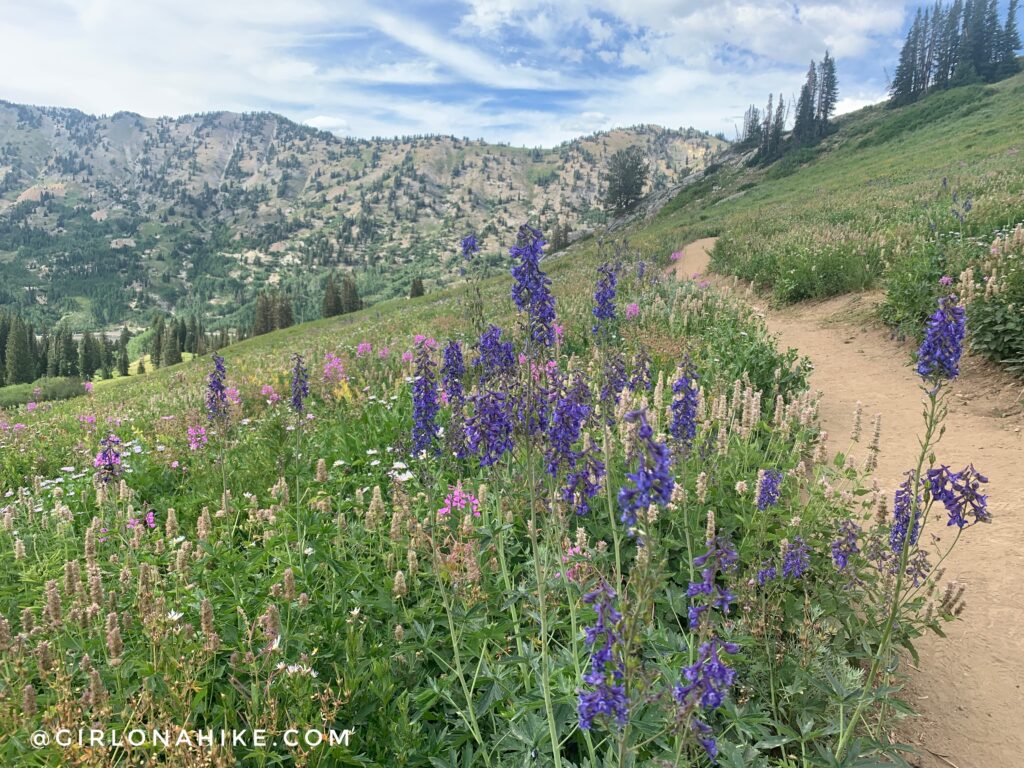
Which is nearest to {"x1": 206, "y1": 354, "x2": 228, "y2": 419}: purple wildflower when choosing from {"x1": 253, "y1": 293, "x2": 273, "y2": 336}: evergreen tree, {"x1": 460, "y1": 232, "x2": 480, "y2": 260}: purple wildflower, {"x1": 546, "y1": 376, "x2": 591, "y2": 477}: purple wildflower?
→ {"x1": 460, "y1": 232, "x2": 480, "y2": 260}: purple wildflower

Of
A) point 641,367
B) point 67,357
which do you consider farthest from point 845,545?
point 67,357

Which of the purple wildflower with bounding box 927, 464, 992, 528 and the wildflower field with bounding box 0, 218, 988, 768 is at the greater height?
the purple wildflower with bounding box 927, 464, 992, 528

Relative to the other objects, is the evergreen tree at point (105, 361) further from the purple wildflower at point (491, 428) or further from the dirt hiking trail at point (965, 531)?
the purple wildflower at point (491, 428)

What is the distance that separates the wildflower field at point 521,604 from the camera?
282 centimetres

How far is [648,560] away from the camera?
203cm

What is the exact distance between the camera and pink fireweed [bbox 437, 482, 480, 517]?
552cm

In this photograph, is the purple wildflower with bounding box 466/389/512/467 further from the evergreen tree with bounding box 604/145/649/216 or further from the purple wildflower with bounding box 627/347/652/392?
the evergreen tree with bounding box 604/145/649/216

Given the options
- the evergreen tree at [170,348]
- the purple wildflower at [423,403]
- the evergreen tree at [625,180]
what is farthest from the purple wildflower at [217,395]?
the evergreen tree at [170,348]

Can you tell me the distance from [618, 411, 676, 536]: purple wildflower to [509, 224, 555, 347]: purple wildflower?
1.52 m

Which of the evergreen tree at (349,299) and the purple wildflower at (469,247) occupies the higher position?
the purple wildflower at (469,247)

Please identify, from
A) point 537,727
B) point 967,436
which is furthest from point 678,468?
point 967,436

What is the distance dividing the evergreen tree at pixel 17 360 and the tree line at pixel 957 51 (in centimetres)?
18555

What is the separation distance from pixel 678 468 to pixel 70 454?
1133cm

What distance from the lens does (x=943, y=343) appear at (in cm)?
297
